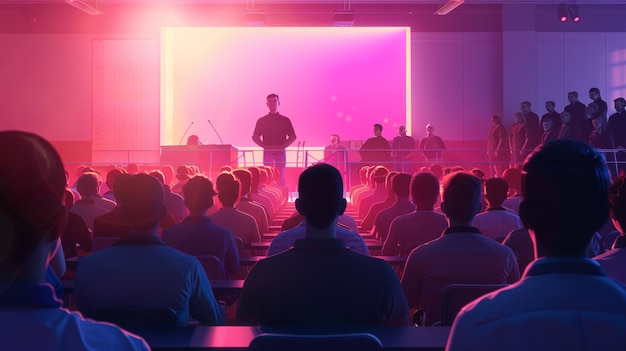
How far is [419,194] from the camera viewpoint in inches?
174

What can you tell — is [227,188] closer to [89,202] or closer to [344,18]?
[89,202]

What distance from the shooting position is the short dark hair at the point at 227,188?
487 centimetres

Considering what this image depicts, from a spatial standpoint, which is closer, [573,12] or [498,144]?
[498,144]

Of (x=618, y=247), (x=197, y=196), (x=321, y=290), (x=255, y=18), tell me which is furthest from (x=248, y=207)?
(x=255, y=18)

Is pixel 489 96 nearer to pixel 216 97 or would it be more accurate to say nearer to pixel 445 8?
pixel 445 8

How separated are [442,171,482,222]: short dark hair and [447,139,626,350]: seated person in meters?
1.89

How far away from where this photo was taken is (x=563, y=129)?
12250 mm

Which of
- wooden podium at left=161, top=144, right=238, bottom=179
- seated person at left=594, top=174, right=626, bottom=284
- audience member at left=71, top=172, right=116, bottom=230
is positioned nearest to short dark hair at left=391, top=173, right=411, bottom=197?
audience member at left=71, top=172, right=116, bottom=230

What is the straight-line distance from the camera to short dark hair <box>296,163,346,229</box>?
96.8 inches

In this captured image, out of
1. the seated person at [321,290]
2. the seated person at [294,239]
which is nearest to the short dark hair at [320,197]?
the seated person at [321,290]

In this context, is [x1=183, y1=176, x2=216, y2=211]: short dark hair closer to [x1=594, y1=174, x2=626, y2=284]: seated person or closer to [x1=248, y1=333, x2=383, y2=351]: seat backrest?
[x1=594, y1=174, x2=626, y2=284]: seated person

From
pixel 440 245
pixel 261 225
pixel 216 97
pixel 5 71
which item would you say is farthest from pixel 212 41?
pixel 440 245

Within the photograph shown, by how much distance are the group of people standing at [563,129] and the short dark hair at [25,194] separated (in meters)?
9.79

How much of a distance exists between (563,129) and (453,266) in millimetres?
9990
